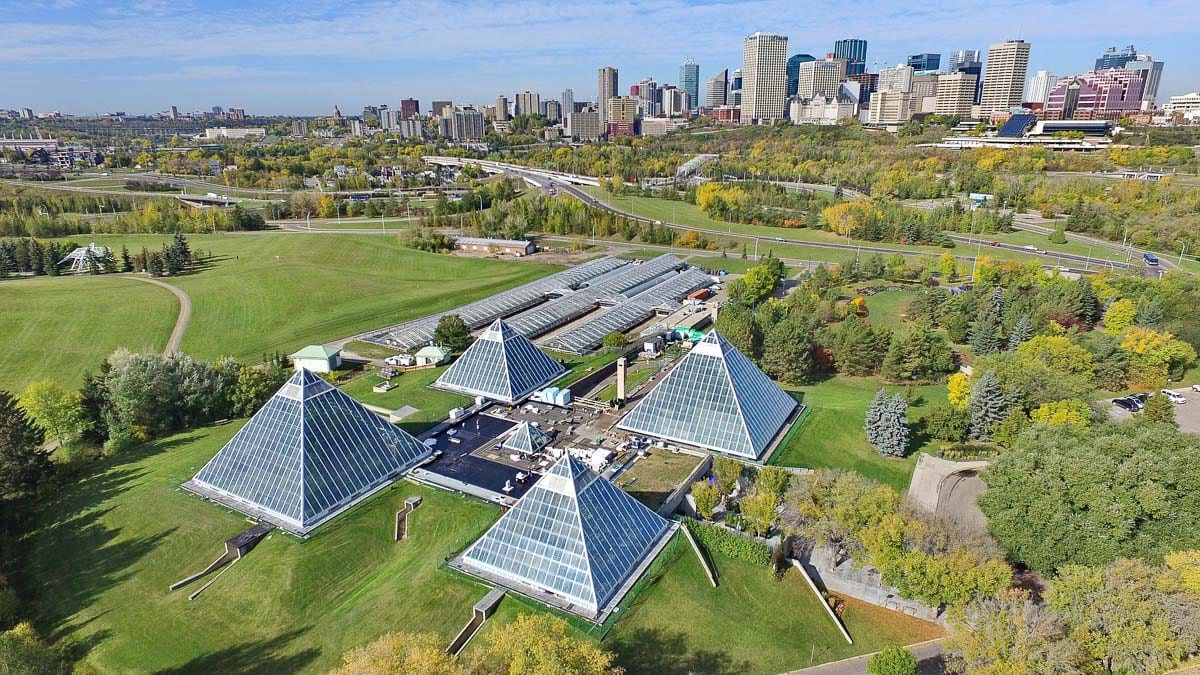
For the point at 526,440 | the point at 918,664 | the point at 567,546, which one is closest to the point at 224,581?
the point at 567,546

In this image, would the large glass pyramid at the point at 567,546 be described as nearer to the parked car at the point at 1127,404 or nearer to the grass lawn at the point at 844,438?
the grass lawn at the point at 844,438

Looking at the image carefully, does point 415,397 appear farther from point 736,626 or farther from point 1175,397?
point 1175,397

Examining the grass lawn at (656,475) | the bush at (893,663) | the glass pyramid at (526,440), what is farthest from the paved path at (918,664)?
the glass pyramid at (526,440)

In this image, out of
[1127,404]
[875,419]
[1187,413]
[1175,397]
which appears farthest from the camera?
[1175,397]

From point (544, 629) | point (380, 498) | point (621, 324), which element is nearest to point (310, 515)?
point (380, 498)

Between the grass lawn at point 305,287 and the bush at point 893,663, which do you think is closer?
the bush at point 893,663

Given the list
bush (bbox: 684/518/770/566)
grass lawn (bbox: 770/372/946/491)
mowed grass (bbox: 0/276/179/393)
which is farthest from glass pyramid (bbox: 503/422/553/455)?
mowed grass (bbox: 0/276/179/393)
